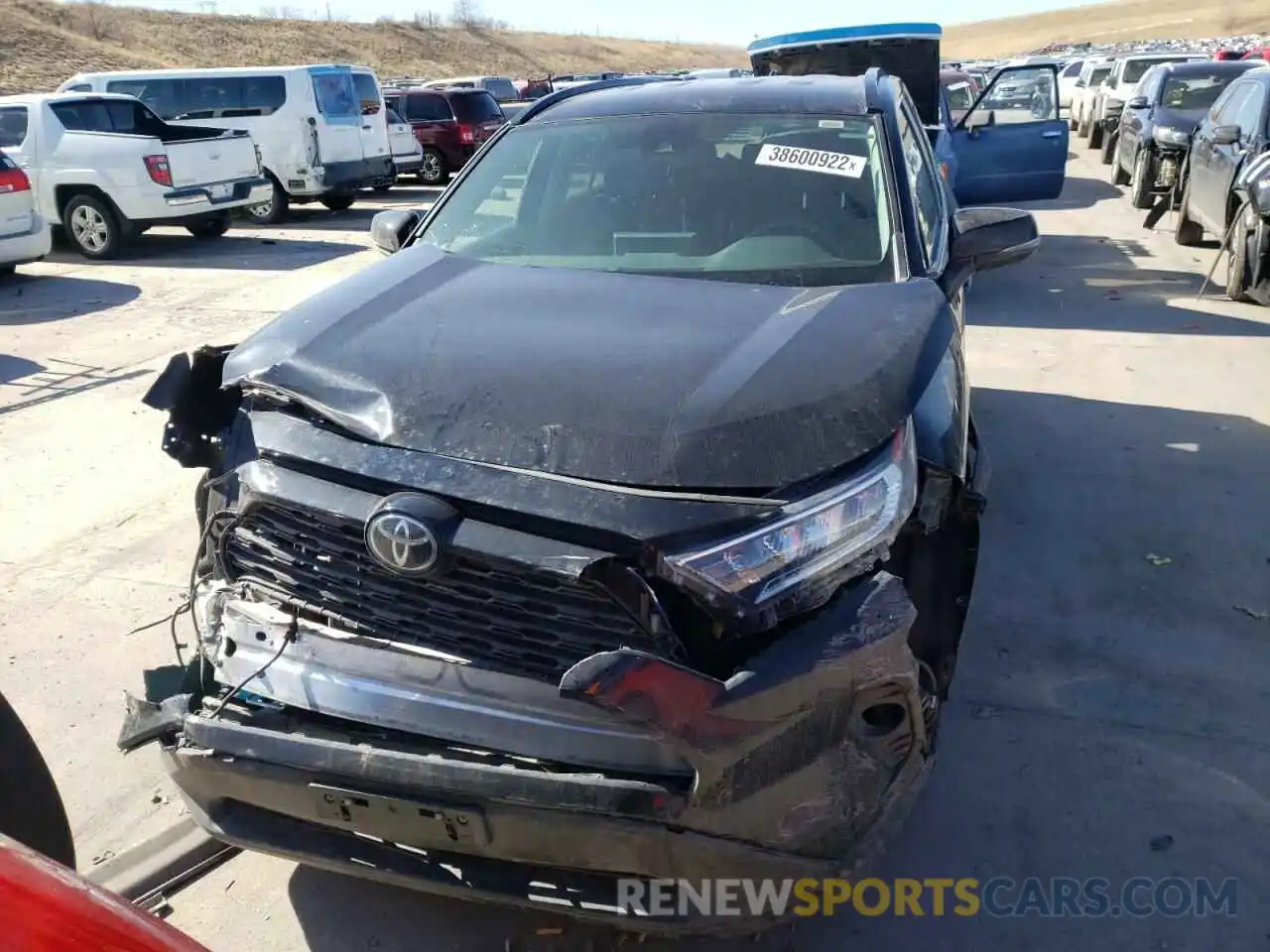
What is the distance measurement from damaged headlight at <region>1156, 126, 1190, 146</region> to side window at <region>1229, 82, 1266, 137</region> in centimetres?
225

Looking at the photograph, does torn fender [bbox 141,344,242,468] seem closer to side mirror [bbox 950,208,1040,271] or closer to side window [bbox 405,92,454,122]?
side mirror [bbox 950,208,1040,271]

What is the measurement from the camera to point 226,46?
48500 millimetres

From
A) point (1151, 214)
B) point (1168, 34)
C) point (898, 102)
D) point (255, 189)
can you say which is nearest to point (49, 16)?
point (255, 189)

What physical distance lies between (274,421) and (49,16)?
49386 mm

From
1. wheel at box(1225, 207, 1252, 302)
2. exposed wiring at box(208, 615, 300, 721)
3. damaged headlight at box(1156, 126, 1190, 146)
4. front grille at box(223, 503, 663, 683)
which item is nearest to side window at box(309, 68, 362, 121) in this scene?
damaged headlight at box(1156, 126, 1190, 146)

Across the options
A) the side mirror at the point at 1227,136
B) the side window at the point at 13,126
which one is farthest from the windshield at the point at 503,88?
the side mirror at the point at 1227,136

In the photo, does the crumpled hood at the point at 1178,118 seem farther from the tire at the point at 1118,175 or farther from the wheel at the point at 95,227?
the wheel at the point at 95,227

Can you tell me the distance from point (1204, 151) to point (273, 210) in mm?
11332

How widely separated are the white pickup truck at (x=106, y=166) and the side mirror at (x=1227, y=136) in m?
10.2

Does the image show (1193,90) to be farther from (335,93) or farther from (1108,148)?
(335,93)

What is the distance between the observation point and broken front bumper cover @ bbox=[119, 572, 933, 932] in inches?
76.3

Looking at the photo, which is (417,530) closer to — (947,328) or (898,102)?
(947,328)

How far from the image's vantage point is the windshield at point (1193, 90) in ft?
43.0

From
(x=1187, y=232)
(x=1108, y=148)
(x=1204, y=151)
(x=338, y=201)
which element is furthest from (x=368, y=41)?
(x=1204, y=151)
